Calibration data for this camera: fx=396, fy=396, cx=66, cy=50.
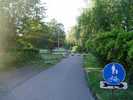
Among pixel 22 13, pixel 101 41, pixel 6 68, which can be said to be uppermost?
pixel 22 13

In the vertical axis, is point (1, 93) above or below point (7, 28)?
below

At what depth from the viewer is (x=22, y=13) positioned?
41.7 meters

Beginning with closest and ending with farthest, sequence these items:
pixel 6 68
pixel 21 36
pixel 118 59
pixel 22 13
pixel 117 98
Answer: pixel 117 98 → pixel 118 59 → pixel 6 68 → pixel 22 13 → pixel 21 36

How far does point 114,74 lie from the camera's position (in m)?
10.5

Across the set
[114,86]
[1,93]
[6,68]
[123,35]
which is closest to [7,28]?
[6,68]

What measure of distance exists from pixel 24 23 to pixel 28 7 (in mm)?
2482

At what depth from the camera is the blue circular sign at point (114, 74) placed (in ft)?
33.9

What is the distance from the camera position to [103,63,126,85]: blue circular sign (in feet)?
33.9

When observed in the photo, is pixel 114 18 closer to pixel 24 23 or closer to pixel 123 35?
pixel 24 23

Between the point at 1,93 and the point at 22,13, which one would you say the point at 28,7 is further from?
the point at 1,93

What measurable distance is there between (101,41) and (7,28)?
38.7ft

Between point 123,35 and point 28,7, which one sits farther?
point 28,7

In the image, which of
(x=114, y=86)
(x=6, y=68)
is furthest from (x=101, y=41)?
(x=114, y=86)

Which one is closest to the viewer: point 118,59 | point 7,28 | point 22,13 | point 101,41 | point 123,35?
point 118,59
